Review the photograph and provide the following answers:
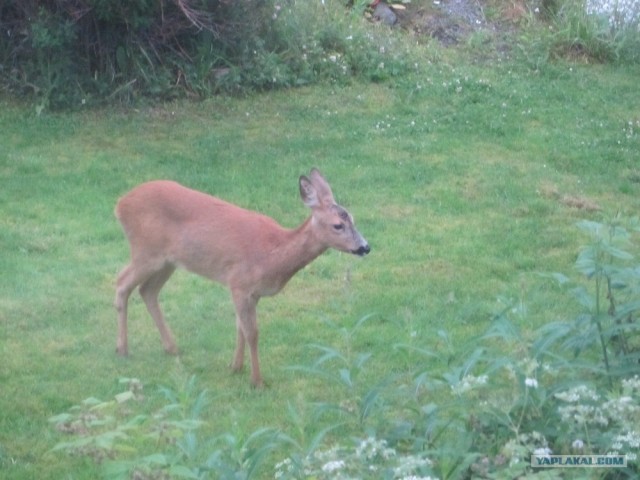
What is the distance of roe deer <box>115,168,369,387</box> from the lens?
7.76m

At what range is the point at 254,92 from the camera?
1389 centimetres

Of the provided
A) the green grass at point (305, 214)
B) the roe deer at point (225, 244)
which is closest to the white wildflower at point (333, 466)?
the green grass at point (305, 214)

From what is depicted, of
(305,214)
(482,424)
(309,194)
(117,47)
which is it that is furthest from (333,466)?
(117,47)

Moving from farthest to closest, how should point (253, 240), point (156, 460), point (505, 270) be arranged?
point (505, 270), point (253, 240), point (156, 460)

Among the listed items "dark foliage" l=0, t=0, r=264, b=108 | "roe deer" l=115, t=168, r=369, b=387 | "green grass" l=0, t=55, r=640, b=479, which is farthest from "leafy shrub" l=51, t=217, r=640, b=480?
"dark foliage" l=0, t=0, r=264, b=108

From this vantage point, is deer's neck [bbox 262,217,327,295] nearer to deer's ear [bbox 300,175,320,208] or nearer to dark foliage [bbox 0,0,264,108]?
deer's ear [bbox 300,175,320,208]

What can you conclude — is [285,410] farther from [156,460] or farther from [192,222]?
[156,460]

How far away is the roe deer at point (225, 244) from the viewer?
7758mm

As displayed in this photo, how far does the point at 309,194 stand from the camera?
7867 mm

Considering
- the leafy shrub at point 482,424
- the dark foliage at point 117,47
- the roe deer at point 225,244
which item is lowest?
the dark foliage at point 117,47

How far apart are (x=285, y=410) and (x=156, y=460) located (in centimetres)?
339

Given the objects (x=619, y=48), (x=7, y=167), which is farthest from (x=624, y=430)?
(x=619, y=48)

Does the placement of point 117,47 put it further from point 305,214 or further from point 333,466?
point 333,466

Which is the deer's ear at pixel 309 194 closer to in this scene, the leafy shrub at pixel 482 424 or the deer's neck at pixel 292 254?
the deer's neck at pixel 292 254
